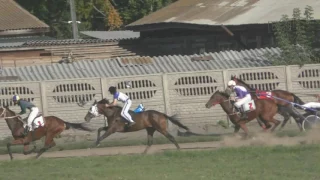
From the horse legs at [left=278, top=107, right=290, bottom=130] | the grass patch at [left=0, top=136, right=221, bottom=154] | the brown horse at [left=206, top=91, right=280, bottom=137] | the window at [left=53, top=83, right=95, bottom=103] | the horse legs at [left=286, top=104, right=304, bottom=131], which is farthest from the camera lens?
the window at [left=53, top=83, right=95, bottom=103]

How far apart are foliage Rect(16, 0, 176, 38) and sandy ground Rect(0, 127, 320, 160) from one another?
134ft

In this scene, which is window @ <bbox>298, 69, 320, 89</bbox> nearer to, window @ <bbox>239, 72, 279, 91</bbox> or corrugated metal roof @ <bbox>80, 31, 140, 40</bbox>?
window @ <bbox>239, 72, 279, 91</bbox>

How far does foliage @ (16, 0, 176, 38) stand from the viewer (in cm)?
6556

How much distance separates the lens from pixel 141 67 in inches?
1313

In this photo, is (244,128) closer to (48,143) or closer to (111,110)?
(111,110)

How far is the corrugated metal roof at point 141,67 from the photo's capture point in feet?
107

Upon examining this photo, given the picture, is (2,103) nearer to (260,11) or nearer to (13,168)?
(13,168)

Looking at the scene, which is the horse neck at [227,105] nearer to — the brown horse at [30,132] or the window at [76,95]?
the brown horse at [30,132]

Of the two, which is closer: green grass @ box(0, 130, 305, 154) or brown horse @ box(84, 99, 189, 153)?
brown horse @ box(84, 99, 189, 153)

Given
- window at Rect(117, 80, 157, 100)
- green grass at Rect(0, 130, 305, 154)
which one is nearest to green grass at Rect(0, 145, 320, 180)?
green grass at Rect(0, 130, 305, 154)

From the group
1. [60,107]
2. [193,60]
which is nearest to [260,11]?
[193,60]

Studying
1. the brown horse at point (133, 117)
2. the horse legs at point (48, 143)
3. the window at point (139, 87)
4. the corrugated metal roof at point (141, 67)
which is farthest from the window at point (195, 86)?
the horse legs at point (48, 143)

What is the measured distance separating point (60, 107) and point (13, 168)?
10396 millimetres

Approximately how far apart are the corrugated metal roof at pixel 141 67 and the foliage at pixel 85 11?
31966mm
